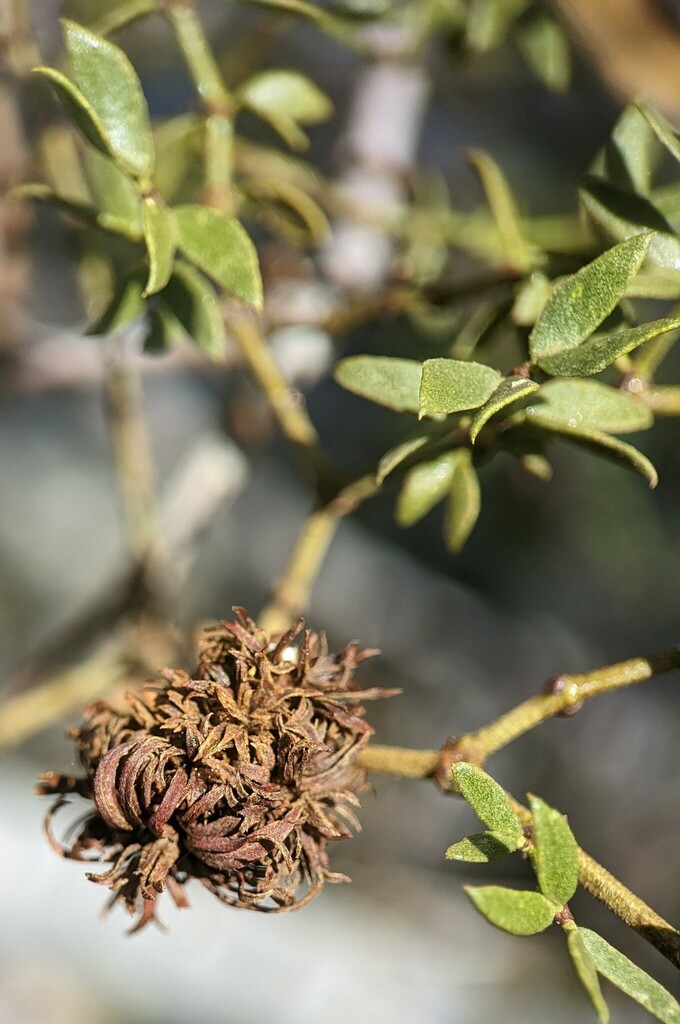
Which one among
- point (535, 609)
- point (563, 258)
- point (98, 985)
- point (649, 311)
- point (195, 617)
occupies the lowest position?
point (98, 985)

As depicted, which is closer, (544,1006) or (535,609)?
(544,1006)

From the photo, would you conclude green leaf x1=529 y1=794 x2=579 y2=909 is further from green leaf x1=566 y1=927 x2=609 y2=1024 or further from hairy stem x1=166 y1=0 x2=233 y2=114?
hairy stem x1=166 y1=0 x2=233 y2=114

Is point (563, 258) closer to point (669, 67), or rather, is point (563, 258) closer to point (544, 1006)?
point (669, 67)

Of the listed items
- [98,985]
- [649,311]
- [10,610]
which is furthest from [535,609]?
[10,610]

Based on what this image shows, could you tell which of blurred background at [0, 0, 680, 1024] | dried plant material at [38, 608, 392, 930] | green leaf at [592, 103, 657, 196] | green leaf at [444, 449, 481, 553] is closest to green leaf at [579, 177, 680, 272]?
green leaf at [592, 103, 657, 196]

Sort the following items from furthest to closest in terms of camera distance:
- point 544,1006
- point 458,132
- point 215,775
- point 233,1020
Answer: point 458,132 < point 233,1020 < point 544,1006 < point 215,775

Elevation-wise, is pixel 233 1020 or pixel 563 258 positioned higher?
pixel 563 258

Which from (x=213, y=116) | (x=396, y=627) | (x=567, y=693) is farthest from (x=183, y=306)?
(x=396, y=627)
